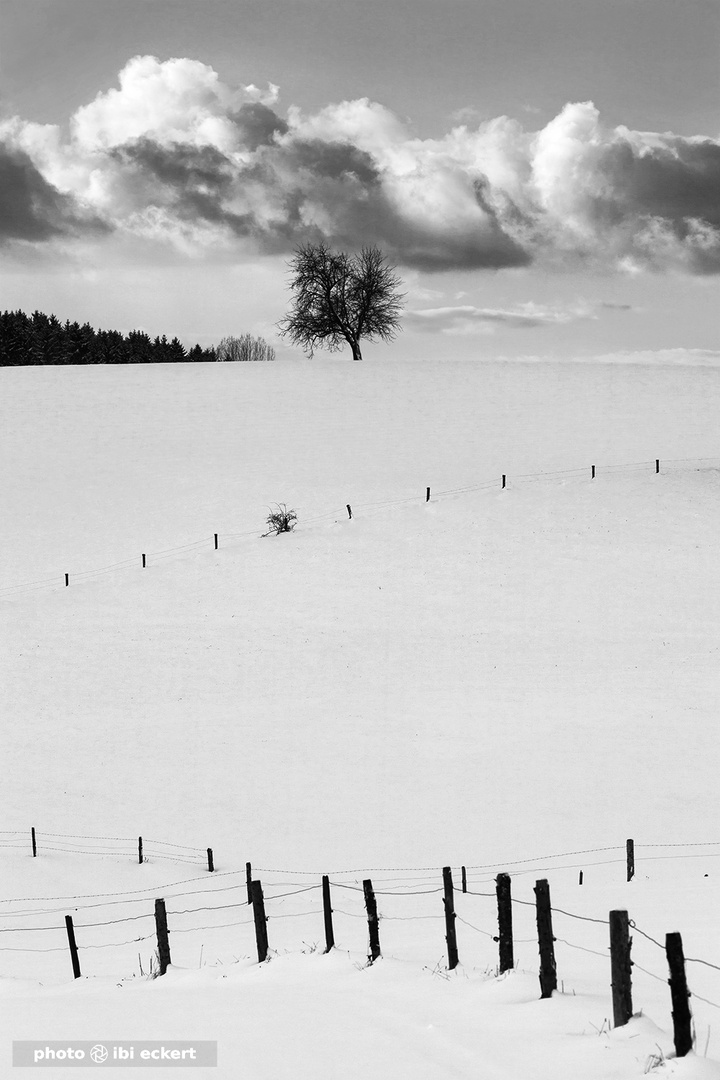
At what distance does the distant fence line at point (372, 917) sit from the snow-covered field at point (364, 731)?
0.14 meters

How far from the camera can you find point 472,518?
1531 inches

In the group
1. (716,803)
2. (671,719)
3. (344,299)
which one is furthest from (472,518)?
(344,299)

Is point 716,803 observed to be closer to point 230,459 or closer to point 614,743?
point 614,743

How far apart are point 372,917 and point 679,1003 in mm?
4771

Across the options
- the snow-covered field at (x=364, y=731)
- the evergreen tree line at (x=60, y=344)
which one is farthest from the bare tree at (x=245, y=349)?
the snow-covered field at (x=364, y=731)

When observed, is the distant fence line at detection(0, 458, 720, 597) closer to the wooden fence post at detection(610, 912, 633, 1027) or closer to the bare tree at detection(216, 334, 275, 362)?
the wooden fence post at detection(610, 912, 633, 1027)

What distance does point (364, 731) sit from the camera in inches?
968

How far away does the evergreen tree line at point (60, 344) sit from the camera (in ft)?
384

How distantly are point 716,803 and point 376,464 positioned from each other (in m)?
32.0

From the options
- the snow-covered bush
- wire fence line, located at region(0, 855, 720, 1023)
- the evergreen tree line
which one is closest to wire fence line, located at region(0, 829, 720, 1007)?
wire fence line, located at region(0, 855, 720, 1023)

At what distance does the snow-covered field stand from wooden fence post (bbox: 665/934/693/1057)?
0.27 m

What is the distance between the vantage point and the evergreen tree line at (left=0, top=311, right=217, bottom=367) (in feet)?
384

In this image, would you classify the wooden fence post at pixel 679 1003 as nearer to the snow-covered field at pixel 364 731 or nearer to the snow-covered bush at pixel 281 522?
the snow-covered field at pixel 364 731

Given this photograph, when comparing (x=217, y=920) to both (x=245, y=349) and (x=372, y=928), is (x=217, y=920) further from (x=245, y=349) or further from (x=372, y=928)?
(x=245, y=349)
